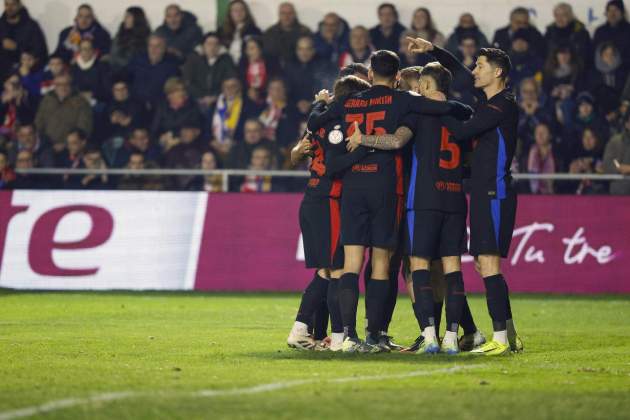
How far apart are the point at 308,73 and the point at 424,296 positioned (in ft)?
35.8

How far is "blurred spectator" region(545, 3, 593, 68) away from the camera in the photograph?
66.9 ft

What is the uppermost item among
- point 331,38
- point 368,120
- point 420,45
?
point 331,38

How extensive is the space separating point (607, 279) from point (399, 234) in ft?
27.1

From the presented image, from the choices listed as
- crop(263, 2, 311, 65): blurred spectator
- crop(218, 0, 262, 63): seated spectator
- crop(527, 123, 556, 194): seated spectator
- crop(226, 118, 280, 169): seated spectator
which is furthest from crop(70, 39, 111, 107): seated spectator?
crop(527, 123, 556, 194): seated spectator

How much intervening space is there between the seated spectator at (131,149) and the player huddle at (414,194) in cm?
986

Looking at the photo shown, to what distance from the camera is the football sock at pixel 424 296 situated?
10.2m

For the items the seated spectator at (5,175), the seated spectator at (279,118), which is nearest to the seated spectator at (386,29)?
the seated spectator at (279,118)

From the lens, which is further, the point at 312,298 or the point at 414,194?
the point at 312,298

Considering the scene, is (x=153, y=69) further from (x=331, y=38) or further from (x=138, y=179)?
(x=331, y=38)

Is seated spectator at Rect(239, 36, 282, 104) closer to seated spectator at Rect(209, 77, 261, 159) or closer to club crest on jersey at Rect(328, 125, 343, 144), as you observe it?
seated spectator at Rect(209, 77, 261, 159)

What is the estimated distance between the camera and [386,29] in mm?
20812

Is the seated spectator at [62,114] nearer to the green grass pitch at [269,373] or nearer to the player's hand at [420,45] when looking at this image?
the green grass pitch at [269,373]

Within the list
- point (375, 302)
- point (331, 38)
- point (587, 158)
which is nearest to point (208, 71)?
point (331, 38)

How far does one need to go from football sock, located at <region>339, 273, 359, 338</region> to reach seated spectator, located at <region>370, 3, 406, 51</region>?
10.8 meters
